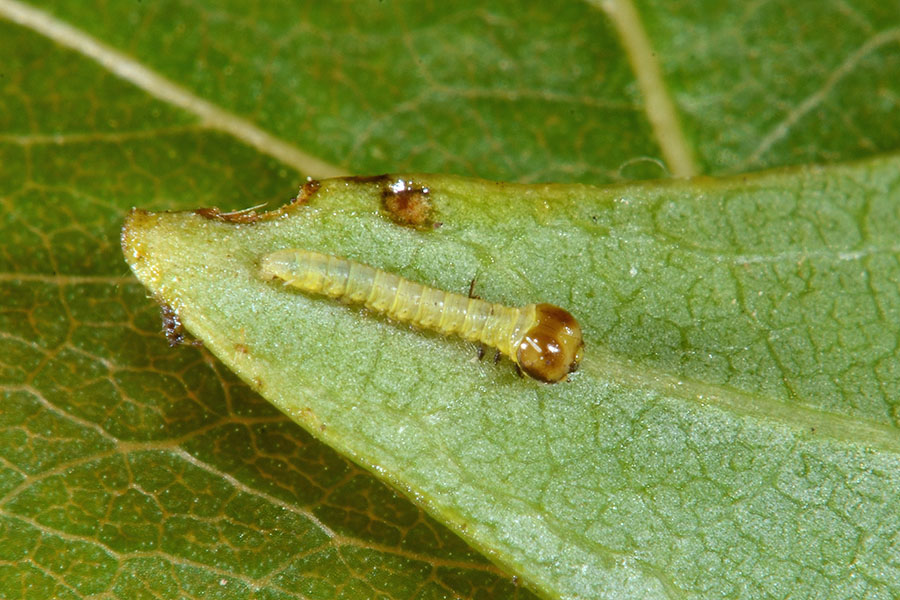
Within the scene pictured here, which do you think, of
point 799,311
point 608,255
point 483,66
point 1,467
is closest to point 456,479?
point 608,255

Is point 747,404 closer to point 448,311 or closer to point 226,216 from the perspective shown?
point 448,311

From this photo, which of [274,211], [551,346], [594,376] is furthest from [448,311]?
[274,211]

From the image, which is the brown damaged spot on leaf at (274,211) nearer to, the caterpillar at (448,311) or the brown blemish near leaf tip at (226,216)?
the brown blemish near leaf tip at (226,216)

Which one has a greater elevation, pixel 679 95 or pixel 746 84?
pixel 746 84

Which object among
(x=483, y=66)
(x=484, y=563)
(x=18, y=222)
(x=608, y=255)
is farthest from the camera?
(x=483, y=66)

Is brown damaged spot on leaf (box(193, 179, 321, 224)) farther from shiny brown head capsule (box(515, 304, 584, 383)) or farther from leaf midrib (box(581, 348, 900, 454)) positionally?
leaf midrib (box(581, 348, 900, 454))

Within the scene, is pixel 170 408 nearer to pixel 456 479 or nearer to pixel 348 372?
pixel 348 372

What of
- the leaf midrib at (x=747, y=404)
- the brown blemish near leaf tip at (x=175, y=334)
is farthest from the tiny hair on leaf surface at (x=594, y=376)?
the brown blemish near leaf tip at (x=175, y=334)
